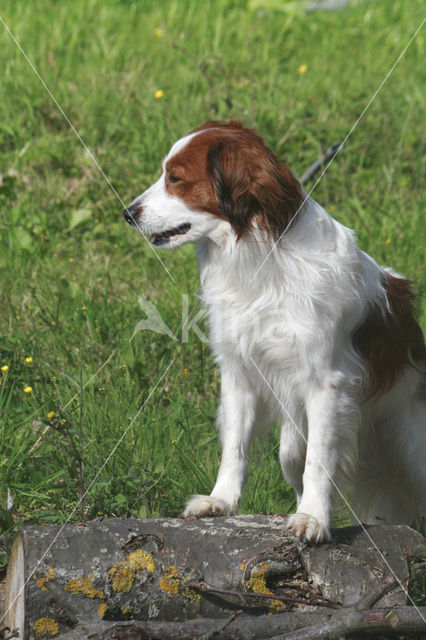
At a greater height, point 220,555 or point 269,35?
point 269,35

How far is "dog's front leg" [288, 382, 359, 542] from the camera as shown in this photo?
2.67 meters

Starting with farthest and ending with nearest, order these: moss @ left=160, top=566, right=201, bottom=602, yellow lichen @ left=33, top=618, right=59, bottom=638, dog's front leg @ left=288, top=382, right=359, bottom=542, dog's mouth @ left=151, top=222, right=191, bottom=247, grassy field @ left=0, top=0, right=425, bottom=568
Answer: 1. grassy field @ left=0, top=0, right=425, bottom=568
2. dog's mouth @ left=151, top=222, right=191, bottom=247
3. dog's front leg @ left=288, top=382, right=359, bottom=542
4. moss @ left=160, top=566, right=201, bottom=602
5. yellow lichen @ left=33, top=618, right=59, bottom=638

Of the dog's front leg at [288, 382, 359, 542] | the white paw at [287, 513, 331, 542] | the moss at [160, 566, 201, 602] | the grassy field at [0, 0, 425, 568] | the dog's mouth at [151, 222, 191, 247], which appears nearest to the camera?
the moss at [160, 566, 201, 602]

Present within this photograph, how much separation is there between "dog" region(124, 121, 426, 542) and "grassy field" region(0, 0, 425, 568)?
1.43ft

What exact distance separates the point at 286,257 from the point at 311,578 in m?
1.07

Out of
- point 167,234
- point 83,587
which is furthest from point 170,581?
point 167,234

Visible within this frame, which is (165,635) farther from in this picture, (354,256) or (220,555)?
(354,256)

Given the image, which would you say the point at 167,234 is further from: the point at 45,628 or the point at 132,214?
the point at 45,628

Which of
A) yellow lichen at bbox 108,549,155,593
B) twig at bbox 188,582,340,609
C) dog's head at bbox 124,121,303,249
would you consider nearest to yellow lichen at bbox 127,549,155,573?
yellow lichen at bbox 108,549,155,593

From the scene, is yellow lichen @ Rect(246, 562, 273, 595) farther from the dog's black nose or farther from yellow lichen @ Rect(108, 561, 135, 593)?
the dog's black nose

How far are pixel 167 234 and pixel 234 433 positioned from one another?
771mm

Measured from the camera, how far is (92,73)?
625 cm

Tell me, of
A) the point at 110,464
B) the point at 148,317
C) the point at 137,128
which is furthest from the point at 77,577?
the point at 137,128

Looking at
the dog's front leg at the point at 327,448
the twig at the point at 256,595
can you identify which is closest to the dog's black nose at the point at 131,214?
the dog's front leg at the point at 327,448
